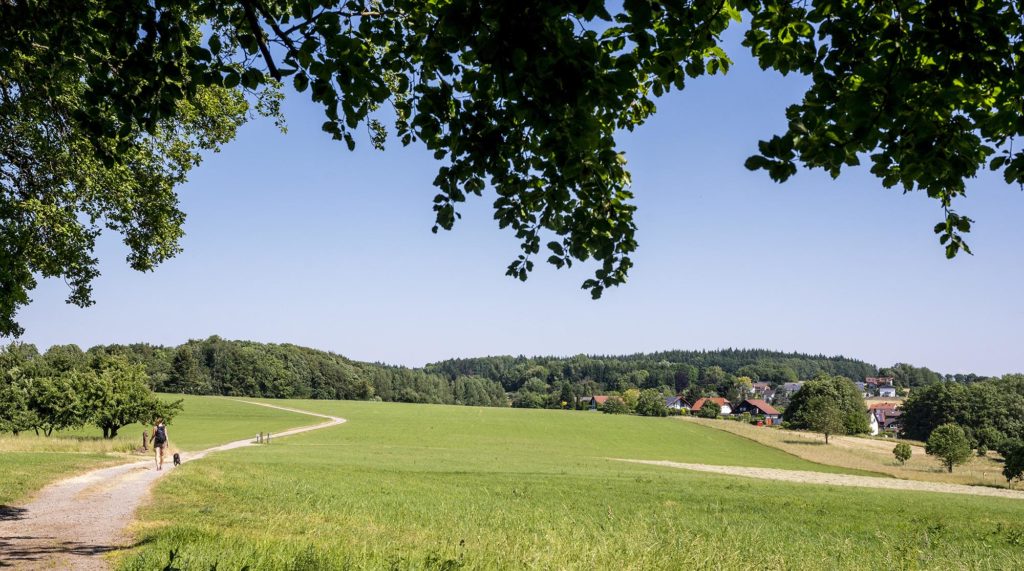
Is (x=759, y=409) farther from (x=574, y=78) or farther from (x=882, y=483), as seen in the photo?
(x=574, y=78)

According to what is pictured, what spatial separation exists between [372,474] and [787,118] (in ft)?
84.0

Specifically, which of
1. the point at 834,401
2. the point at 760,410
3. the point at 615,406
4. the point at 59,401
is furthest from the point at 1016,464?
the point at 760,410

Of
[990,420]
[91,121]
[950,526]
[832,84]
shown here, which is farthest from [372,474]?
[990,420]

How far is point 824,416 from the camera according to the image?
266 ft

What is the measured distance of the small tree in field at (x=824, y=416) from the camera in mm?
80812

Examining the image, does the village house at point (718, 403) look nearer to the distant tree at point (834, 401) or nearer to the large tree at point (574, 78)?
the distant tree at point (834, 401)

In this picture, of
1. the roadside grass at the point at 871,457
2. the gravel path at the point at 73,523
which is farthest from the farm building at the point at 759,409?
the gravel path at the point at 73,523

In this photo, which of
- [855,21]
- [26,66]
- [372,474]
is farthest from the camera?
[372,474]

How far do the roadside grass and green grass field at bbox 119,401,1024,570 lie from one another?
30869mm

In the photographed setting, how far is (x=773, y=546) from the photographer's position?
39.9 feet

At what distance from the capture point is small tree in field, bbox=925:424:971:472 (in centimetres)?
6044

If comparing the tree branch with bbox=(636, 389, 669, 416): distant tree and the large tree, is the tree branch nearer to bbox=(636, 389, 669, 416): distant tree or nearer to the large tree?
the large tree

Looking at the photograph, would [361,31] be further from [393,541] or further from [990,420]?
[990,420]

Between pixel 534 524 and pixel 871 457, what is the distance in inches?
2770
